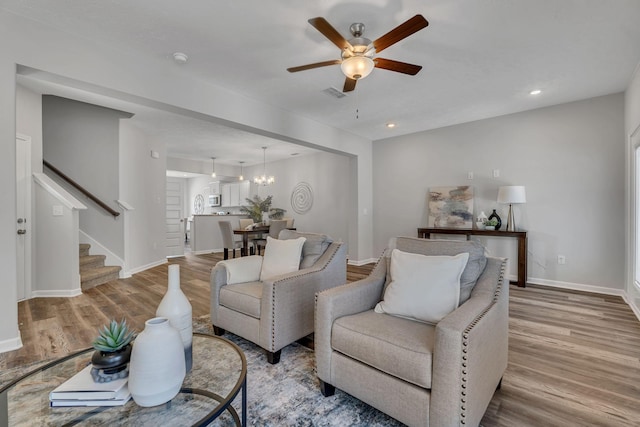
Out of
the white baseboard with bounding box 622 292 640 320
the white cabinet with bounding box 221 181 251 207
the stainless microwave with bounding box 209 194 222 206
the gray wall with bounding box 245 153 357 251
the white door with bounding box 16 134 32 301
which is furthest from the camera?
the stainless microwave with bounding box 209 194 222 206

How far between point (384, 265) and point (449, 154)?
3686mm

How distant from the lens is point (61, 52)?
2.39 meters

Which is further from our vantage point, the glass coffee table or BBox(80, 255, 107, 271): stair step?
BBox(80, 255, 107, 271): stair step

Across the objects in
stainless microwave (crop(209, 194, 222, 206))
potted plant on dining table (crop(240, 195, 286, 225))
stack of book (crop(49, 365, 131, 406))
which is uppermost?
stainless microwave (crop(209, 194, 222, 206))

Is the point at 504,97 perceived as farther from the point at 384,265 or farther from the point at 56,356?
the point at 56,356

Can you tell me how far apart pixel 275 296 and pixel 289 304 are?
0.15 m

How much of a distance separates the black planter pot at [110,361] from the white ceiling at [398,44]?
2.23 meters

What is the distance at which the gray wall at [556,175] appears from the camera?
3.70 metres

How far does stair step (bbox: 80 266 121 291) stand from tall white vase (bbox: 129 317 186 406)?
3.85m

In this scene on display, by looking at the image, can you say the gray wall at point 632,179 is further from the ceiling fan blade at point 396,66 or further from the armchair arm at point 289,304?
the armchair arm at point 289,304

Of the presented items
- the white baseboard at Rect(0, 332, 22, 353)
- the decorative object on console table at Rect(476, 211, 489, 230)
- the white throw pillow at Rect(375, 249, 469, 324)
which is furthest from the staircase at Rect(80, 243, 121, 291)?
the decorative object on console table at Rect(476, 211, 489, 230)

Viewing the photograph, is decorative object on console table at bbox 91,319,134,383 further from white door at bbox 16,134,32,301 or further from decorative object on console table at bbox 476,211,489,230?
decorative object on console table at bbox 476,211,489,230

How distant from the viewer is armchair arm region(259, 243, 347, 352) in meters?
2.02

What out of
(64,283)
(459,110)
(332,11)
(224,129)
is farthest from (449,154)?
(64,283)
